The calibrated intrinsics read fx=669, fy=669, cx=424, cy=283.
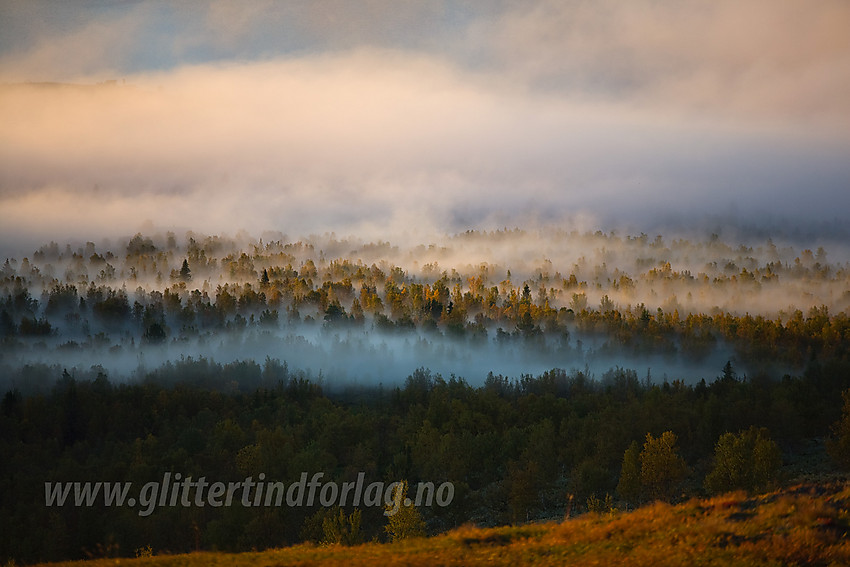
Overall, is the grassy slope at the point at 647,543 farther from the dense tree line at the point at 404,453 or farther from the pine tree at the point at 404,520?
the dense tree line at the point at 404,453

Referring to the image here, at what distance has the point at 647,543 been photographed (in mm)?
29906

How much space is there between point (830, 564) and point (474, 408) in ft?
508

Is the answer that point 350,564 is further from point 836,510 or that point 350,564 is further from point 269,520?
point 269,520

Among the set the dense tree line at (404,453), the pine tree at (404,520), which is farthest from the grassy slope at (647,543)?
the dense tree line at (404,453)

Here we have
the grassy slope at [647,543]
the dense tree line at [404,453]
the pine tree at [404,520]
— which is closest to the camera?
the grassy slope at [647,543]

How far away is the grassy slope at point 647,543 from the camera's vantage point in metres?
27.8

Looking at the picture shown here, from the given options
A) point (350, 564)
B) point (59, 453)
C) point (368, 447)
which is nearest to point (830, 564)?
point (350, 564)

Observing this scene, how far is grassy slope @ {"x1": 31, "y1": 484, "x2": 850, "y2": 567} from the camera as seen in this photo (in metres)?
27.8

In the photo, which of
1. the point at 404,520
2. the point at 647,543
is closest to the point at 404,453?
the point at 404,520

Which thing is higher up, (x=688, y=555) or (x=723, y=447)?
(x=688, y=555)

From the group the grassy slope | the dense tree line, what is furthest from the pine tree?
the grassy slope

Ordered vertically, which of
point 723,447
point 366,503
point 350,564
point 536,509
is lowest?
point 536,509

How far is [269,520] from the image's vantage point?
8094 cm

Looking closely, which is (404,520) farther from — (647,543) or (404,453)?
(404,453)
